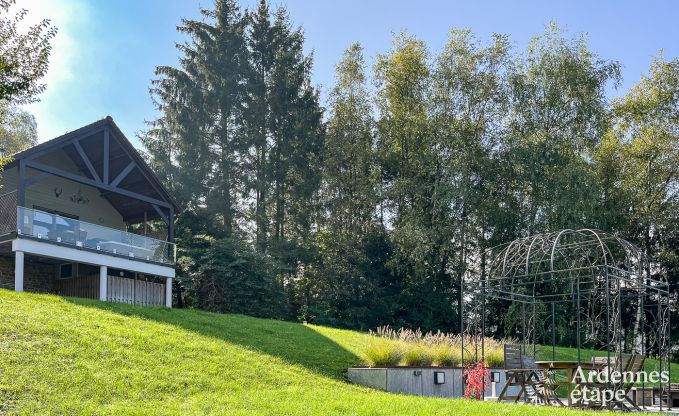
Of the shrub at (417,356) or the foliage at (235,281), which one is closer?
the shrub at (417,356)

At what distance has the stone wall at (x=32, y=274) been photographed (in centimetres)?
1898

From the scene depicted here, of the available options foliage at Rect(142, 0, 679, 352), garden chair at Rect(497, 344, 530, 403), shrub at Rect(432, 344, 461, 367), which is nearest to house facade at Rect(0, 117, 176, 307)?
foliage at Rect(142, 0, 679, 352)

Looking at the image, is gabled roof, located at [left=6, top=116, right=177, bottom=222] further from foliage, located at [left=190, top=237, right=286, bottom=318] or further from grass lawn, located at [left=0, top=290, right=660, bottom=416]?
grass lawn, located at [left=0, top=290, right=660, bottom=416]

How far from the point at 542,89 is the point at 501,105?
1723 mm

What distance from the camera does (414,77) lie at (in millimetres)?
29266

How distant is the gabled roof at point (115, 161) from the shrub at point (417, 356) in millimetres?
11511

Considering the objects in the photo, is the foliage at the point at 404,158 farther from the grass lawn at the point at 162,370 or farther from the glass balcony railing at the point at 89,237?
the grass lawn at the point at 162,370

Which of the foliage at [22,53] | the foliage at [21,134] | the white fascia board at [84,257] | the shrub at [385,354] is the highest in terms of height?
the foliage at [21,134]

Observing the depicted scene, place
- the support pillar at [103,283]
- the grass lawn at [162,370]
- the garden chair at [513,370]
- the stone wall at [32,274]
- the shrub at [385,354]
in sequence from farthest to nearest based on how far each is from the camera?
the support pillar at [103,283] < the stone wall at [32,274] < the shrub at [385,354] < the garden chair at [513,370] < the grass lawn at [162,370]

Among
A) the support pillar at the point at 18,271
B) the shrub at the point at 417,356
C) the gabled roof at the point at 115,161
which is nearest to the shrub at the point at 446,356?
the shrub at the point at 417,356

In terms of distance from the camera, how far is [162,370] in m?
11.0

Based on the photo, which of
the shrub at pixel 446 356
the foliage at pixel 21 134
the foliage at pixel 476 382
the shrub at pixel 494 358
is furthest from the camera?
the foliage at pixel 21 134

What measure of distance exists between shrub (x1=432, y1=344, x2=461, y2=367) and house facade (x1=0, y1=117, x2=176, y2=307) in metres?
10.1

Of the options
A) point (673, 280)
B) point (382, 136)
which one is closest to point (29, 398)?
point (382, 136)
